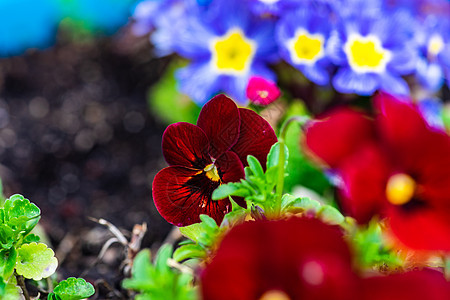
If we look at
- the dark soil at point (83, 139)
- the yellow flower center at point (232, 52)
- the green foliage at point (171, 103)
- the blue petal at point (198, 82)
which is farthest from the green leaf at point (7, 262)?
the green foliage at point (171, 103)

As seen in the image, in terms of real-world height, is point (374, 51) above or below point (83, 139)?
above

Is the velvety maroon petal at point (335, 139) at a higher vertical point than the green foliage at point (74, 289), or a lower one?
higher

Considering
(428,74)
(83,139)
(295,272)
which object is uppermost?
(295,272)

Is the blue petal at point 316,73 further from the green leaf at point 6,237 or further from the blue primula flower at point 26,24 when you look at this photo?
the blue primula flower at point 26,24

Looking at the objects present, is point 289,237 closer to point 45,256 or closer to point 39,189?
point 45,256

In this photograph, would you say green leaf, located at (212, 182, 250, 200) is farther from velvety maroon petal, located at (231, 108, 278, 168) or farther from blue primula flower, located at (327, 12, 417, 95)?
blue primula flower, located at (327, 12, 417, 95)

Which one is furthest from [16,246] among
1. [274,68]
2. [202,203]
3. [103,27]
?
[103,27]

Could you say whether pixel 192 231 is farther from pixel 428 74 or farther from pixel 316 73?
pixel 428 74

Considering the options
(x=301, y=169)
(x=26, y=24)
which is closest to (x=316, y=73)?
(x=301, y=169)
